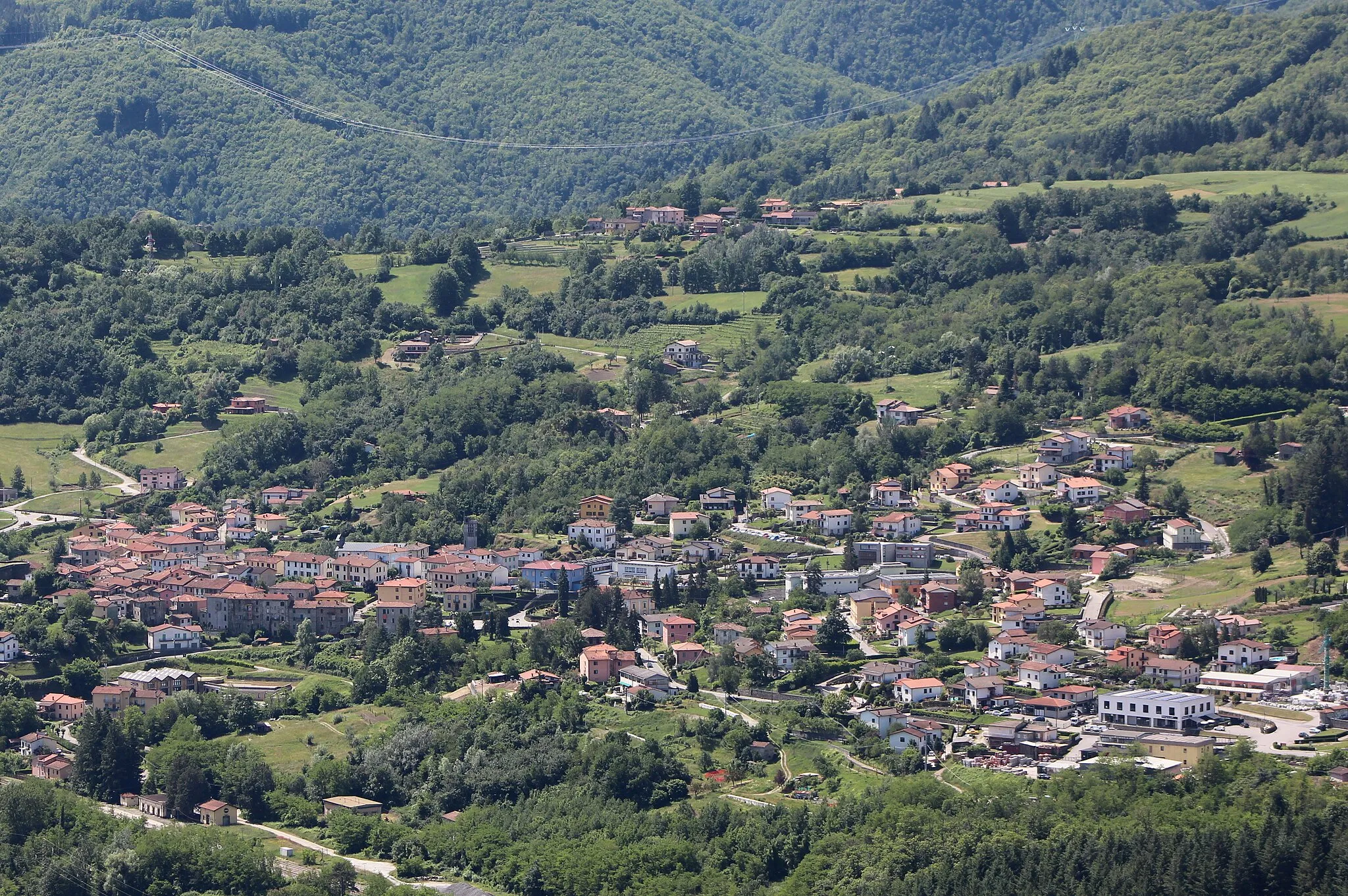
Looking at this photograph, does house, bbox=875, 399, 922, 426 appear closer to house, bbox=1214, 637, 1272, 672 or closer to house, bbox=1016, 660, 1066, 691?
house, bbox=1016, 660, 1066, 691

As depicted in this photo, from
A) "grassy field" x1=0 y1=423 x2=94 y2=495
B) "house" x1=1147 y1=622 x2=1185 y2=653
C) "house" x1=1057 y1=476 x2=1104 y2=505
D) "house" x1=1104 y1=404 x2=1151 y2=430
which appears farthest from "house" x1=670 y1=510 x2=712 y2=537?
"grassy field" x1=0 y1=423 x2=94 y2=495

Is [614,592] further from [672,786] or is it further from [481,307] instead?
[481,307]

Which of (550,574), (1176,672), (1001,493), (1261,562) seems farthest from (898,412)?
(1176,672)

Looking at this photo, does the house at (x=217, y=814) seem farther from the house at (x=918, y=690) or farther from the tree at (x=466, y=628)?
the house at (x=918, y=690)

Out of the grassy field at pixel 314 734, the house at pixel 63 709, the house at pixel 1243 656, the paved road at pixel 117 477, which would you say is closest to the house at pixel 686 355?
the paved road at pixel 117 477

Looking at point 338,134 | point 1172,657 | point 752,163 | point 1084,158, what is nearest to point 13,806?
point 1172,657

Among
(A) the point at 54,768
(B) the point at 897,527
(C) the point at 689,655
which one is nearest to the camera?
(A) the point at 54,768

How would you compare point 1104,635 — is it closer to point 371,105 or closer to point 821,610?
point 821,610
